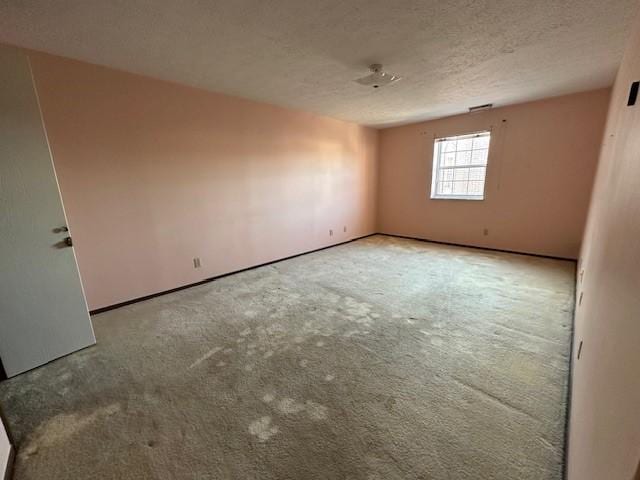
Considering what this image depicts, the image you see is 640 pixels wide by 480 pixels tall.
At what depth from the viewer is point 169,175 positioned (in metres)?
3.04

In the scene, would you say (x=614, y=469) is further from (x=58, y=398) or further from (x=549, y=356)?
(x=58, y=398)

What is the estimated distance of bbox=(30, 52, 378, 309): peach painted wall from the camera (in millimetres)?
2465

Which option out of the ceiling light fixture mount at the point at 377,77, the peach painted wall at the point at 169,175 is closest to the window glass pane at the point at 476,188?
the peach painted wall at the point at 169,175

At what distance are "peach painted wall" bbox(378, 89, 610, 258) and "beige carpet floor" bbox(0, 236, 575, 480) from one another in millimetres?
1726

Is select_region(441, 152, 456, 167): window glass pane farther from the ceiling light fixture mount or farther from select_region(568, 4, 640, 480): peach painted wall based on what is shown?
select_region(568, 4, 640, 480): peach painted wall

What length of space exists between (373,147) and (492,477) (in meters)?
5.50

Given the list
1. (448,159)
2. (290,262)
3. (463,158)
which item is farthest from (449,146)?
(290,262)

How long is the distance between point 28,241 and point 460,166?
568 cm

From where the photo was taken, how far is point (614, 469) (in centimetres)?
58

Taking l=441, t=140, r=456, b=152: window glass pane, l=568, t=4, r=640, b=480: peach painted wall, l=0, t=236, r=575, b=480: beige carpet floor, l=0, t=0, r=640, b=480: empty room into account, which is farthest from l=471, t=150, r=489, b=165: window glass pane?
l=568, t=4, r=640, b=480: peach painted wall

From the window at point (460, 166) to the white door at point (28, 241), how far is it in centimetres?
531

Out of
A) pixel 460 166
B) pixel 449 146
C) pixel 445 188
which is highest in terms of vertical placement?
pixel 449 146

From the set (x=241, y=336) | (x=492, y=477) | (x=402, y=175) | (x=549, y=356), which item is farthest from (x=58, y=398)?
(x=402, y=175)

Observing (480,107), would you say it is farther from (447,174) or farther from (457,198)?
(457,198)
